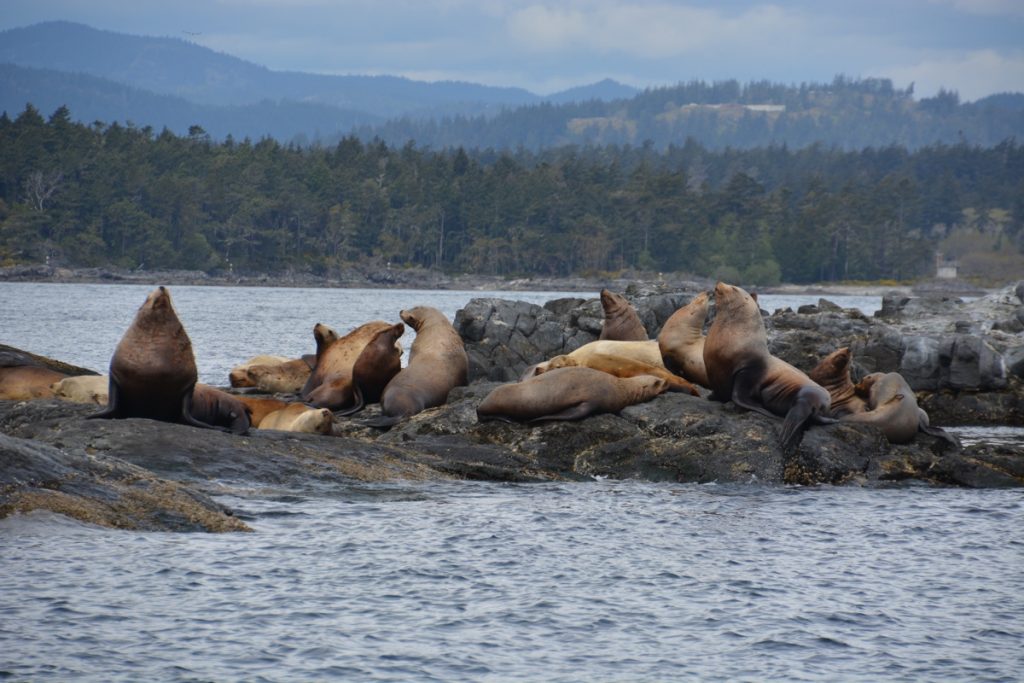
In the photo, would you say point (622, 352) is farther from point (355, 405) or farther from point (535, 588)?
Result: point (535, 588)

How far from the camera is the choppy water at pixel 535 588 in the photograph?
27.8ft

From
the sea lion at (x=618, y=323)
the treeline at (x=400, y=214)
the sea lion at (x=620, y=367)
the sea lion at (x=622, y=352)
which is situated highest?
the treeline at (x=400, y=214)

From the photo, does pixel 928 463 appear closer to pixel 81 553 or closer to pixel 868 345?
pixel 81 553

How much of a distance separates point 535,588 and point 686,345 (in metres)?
7.96

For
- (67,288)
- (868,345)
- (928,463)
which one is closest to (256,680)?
(928,463)

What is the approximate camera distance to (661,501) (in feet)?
45.0

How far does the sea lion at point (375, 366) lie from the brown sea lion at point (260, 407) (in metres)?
1.35

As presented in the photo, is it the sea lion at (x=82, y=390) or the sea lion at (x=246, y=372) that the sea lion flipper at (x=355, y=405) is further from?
the sea lion at (x=246, y=372)

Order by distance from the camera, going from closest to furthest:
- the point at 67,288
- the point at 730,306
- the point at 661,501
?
the point at 661,501, the point at 730,306, the point at 67,288

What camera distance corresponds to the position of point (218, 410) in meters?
14.9

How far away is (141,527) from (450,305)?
82946mm

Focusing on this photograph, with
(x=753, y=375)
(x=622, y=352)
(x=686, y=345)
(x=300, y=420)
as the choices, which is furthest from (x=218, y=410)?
(x=686, y=345)

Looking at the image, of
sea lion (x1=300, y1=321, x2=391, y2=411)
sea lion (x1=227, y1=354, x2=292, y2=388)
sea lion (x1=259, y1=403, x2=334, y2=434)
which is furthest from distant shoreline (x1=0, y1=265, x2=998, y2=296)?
sea lion (x1=259, y1=403, x2=334, y2=434)

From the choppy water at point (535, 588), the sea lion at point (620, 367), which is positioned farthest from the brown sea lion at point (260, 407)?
the choppy water at point (535, 588)
